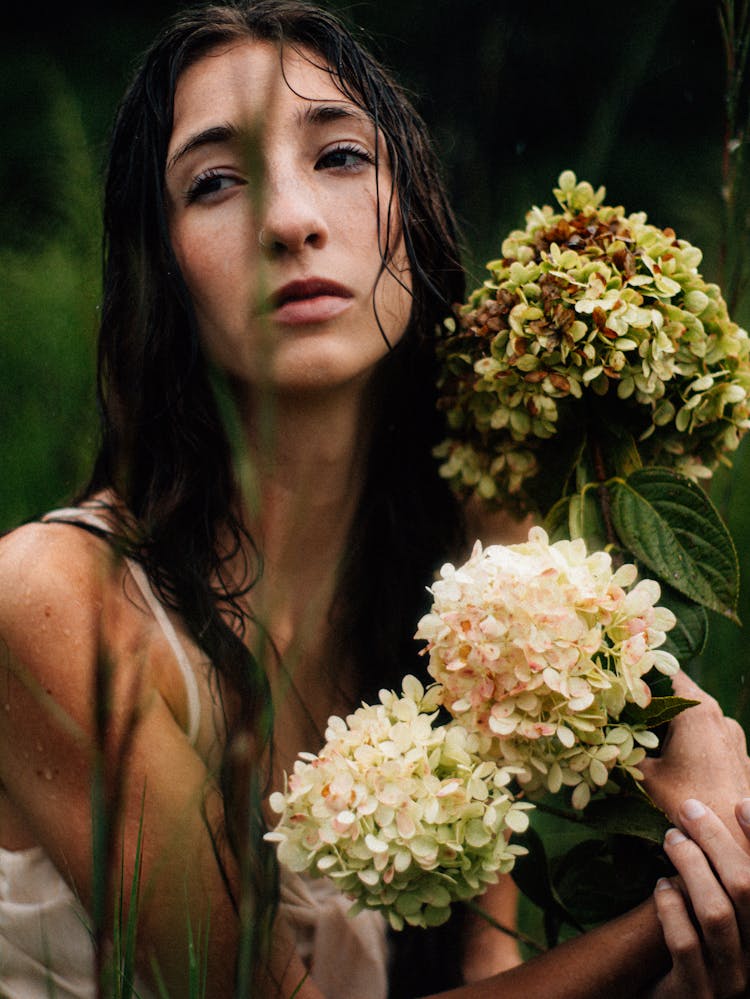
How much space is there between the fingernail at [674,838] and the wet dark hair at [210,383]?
511 millimetres

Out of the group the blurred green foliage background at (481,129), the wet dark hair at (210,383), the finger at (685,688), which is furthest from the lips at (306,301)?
the finger at (685,688)

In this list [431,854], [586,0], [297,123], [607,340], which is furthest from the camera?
[586,0]

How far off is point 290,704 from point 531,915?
22.1 inches

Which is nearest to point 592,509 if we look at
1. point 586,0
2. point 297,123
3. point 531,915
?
point 297,123

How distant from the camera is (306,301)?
4.06ft

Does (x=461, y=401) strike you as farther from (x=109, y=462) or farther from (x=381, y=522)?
(x=109, y=462)

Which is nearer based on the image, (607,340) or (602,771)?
(602,771)

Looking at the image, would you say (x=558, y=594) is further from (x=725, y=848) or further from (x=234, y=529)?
(x=234, y=529)

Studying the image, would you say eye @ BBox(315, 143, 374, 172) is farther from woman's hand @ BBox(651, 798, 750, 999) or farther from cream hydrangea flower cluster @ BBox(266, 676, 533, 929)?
woman's hand @ BBox(651, 798, 750, 999)

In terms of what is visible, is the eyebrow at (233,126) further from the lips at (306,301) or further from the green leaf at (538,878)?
the green leaf at (538,878)

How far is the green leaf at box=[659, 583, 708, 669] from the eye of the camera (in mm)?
1112

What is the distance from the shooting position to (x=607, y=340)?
1132 millimetres

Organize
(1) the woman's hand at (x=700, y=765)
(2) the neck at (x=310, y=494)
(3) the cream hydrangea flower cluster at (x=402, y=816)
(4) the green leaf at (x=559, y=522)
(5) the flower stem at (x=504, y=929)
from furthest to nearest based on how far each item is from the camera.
Result: 1. (2) the neck at (x=310, y=494)
2. (4) the green leaf at (x=559, y=522)
3. (1) the woman's hand at (x=700, y=765)
4. (5) the flower stem at (x=504, y=929)
5. (3) the cream hydrangea flower cluster at (x=402, y=816)

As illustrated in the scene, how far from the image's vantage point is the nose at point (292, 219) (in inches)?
47.0
